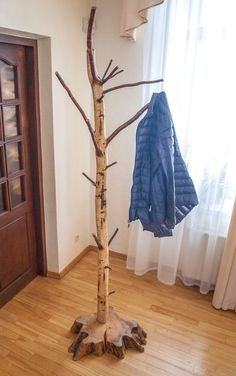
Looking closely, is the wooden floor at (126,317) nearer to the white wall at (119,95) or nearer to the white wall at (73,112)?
the white wall at (73,112)

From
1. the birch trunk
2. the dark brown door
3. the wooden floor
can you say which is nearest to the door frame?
the dark brown door

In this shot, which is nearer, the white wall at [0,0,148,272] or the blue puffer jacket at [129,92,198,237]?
the blue puffer jacket at [129,92,198,237]

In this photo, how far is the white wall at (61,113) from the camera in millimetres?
1887

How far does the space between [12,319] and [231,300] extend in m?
1.68

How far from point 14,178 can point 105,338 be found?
4.19ft

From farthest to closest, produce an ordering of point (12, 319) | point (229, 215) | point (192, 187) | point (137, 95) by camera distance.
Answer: point (137, 95) < point (229, 215) < point (12, 319) < point (192, 187)

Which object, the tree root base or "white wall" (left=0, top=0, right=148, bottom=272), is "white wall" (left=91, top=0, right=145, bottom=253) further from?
the tree root base

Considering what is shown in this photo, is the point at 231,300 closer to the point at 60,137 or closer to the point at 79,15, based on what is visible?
the point at 60,137

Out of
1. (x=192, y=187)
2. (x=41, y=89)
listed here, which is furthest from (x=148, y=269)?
(x=41, y=89)

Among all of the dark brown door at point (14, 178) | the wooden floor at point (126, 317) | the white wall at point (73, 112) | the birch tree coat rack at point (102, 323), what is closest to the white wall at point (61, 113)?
the white wall at point (73, 112)

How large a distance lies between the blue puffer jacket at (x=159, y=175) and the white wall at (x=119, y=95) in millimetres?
699

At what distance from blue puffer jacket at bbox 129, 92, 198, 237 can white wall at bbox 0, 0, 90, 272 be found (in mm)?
753

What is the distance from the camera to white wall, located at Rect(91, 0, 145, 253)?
2375 millimetres

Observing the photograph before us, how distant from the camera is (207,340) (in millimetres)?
2064
